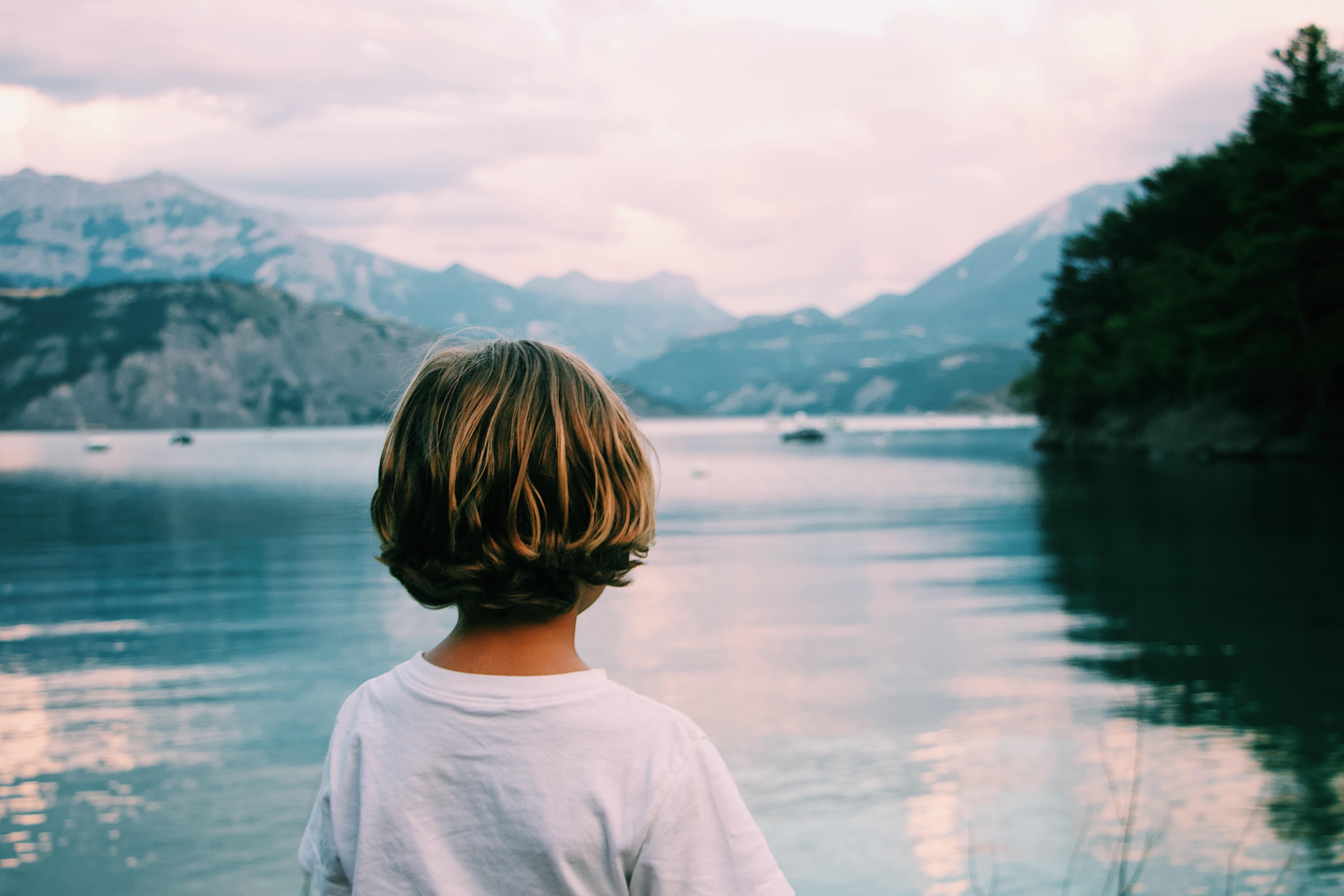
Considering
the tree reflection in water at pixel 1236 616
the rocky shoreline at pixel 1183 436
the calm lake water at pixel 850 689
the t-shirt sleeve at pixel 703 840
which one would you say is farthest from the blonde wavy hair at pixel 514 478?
the rocky shoreline at pixel 1183 436

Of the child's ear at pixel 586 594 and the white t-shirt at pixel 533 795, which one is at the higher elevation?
the child's ear at pixel 586 594

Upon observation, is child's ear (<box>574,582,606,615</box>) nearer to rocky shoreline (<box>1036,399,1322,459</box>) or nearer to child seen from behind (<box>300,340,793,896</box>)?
child seen from behind (<box>300,340,793,896</box>)

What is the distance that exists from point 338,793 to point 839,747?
896 cm

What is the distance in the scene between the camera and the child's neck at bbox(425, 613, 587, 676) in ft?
5.89

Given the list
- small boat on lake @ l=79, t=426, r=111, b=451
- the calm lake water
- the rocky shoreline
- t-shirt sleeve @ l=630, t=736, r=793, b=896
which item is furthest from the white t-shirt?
small boat on lake @ l=79, t=426, r=111, b=451

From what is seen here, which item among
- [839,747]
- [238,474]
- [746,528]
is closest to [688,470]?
[238,474]

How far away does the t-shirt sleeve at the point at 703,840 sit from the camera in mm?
1655

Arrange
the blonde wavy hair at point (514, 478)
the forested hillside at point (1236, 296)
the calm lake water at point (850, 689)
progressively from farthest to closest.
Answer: the forested hillside at point (1236, 296), the calm lake water at point (850, 689), the blonde wavy hair at point (514, 478)

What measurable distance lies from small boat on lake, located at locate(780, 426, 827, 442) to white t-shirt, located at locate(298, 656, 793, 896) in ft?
409

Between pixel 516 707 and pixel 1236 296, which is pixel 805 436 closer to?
pixel 1236 296

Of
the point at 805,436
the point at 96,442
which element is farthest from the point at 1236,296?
the point at 96,442

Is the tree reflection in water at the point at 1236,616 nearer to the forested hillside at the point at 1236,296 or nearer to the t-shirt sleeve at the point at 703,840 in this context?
the t-shirt sleeve at the point at 703,840

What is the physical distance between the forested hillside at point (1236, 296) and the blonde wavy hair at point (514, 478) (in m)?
52.1

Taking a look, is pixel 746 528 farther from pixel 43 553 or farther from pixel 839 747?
pixel 839 747
